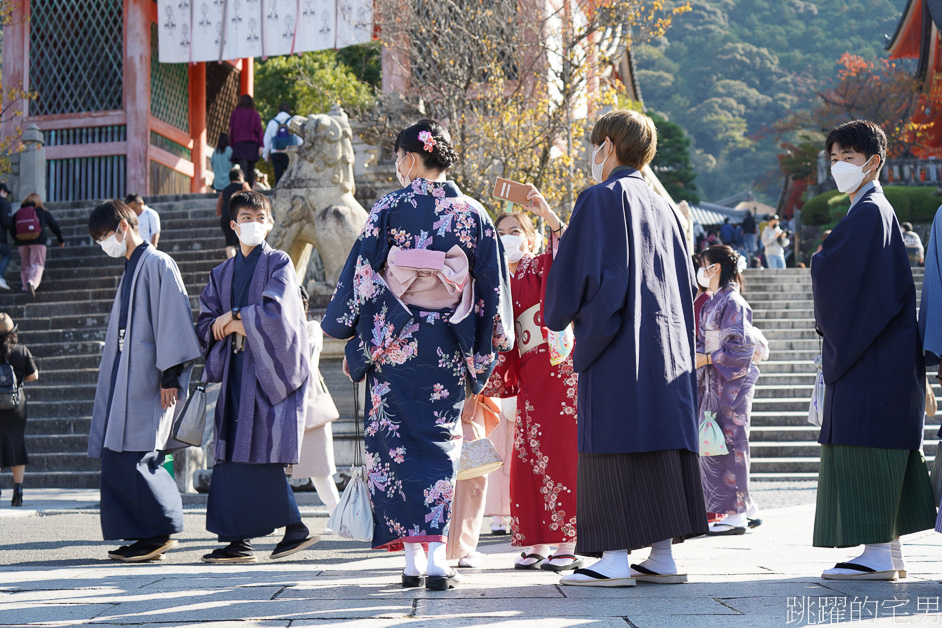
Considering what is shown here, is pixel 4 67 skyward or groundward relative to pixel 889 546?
skyward

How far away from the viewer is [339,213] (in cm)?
883

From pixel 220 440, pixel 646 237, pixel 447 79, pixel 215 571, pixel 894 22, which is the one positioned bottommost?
pixel 215 571

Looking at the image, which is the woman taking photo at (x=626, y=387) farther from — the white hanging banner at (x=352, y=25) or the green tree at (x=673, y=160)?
the green tree at (x=673, y=160)

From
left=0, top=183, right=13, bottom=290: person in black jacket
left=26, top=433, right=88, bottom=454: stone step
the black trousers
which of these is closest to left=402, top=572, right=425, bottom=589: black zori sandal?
left=26, top=433, right=88, bottom=454: stone step

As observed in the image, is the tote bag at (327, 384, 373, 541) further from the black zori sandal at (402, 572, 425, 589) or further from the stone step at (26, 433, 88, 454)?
the stone step at (26, 433, 88, 454)

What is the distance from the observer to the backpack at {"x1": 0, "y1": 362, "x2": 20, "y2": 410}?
8578mm

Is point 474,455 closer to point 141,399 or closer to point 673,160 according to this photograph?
point 141,399

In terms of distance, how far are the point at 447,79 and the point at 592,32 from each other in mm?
1734

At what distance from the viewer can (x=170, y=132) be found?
19.2 m

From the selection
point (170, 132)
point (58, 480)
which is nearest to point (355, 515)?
point (58, 480)

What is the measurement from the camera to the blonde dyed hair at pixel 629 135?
419 cm

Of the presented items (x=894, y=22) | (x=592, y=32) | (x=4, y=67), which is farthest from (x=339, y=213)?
(x=894, y=22)

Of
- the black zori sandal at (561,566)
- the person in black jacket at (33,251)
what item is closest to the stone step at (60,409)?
the person in black jacket at (33,251)

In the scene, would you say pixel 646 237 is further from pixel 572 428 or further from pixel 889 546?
pixel 889 546
